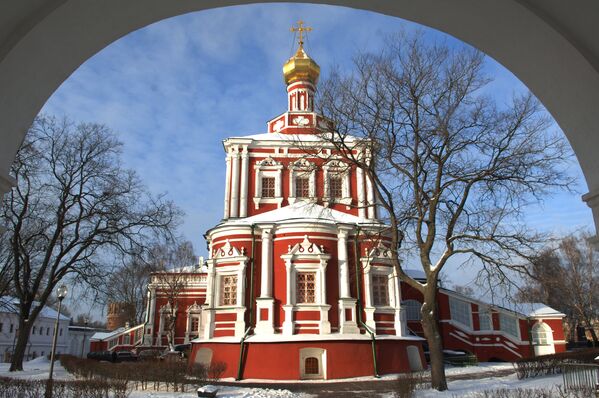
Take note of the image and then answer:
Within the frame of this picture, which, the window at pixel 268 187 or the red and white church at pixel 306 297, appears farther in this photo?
the window at pixel 268 187

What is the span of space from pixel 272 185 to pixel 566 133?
21543 millimetres

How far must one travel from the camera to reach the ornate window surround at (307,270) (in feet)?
60.3

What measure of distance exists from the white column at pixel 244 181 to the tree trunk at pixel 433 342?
511 inches

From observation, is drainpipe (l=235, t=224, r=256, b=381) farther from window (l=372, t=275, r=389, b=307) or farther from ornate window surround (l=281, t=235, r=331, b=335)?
window (l=372, t=275, r=389, b=307)

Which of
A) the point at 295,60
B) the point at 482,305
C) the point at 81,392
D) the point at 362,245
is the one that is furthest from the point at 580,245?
the point at 81,392

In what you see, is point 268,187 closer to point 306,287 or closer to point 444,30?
point 306,287

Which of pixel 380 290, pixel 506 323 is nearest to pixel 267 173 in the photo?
pixel 380 290

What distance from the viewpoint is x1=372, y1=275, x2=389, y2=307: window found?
64.7ft

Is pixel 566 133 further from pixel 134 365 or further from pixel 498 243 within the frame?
pixel 134 365

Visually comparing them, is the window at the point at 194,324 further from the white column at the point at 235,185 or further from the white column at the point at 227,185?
the white column at the point at 235,185

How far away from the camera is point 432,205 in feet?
44.1

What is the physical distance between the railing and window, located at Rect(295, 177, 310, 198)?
52.0 feet

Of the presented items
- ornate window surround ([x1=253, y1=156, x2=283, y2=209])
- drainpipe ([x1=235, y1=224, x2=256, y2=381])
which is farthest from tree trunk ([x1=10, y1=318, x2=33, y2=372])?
ornate window surround ([x1=253, y1=156, x2=283, y2=209])

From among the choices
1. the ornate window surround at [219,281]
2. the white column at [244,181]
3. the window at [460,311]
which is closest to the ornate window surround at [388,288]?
the ornate window surround at [219,281]
